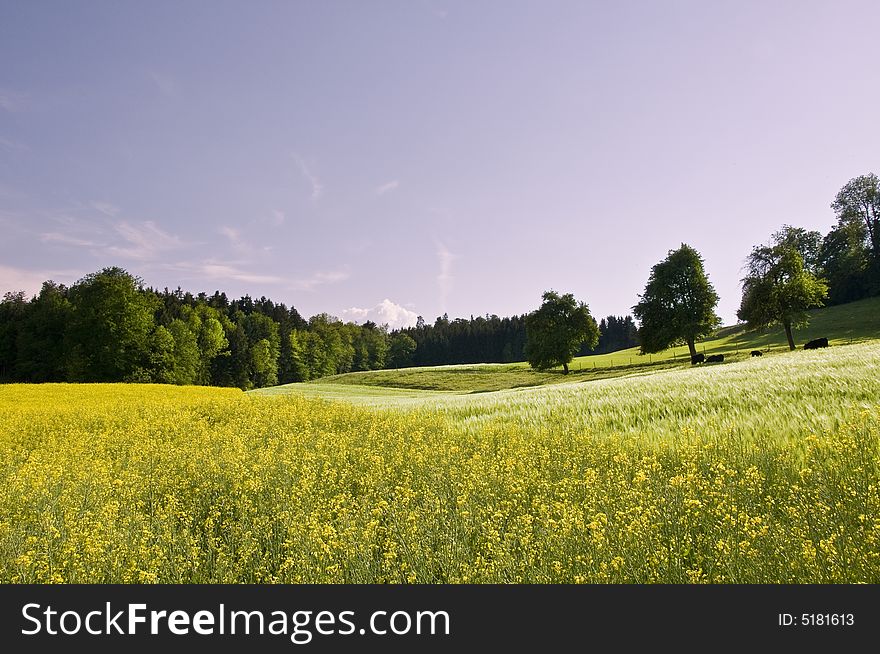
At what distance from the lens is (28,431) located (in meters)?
12.4

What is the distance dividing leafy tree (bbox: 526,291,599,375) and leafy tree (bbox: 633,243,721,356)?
6.09 meters

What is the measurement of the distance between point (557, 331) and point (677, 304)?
11588mm

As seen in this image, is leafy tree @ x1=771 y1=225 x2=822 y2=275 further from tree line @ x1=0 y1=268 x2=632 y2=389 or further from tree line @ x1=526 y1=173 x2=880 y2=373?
tree line @ x1=0 y1=268 x2=632 y2=389

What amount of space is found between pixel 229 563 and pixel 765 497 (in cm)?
466

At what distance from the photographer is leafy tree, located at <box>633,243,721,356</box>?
38156 millimetres

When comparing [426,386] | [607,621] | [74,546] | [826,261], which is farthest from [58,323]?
[826,261]

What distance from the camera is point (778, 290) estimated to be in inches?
1374

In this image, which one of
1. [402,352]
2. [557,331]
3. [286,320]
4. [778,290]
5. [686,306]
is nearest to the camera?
[778,290]

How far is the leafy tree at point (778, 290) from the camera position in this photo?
34.7m

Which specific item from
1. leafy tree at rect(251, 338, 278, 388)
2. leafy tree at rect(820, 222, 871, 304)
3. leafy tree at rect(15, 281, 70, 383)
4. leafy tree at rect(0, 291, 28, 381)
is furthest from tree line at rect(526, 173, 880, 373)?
leafy tree at rect(0, 291, 28, 381)

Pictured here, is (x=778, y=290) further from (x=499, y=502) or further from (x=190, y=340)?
(x=190, y=340)

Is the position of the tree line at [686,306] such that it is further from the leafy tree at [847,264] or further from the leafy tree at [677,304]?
the leafy tree at [847,264]

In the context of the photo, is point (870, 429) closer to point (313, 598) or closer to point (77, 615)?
point (313, 598)

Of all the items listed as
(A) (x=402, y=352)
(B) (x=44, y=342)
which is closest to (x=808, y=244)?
(A) (x=402, y=352)
